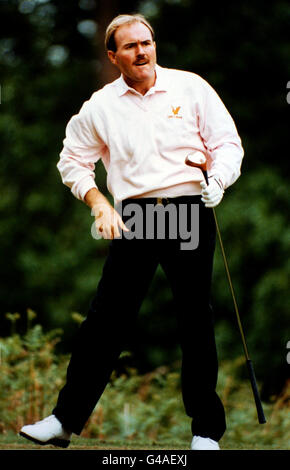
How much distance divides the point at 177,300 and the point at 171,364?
7.71 metres

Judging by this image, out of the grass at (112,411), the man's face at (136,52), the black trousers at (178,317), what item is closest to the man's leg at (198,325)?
the black trousers at (178,317)

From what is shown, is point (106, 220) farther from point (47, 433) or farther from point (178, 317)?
point (47, 433)

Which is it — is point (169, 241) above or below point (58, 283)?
above

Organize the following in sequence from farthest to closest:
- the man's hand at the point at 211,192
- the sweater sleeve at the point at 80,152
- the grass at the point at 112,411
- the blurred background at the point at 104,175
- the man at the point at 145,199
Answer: the blurred background at the point at 104,175 → the grass at the point at 112,411 → the sweater sleeve at the point at 80,152 → the man at the point at 145,199 → the man's hand at the point at 211,192

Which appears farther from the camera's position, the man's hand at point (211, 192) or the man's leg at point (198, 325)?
the man's leg at point (198, 325)

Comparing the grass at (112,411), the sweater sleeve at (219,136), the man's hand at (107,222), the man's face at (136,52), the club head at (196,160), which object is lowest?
the grass at (112,411)

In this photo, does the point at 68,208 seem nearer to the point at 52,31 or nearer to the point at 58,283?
the point at 58,283

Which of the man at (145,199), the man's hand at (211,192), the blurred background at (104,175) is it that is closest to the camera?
the man's hand at (211,192)

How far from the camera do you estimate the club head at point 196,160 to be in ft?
12.6

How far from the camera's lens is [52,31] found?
13289 mm

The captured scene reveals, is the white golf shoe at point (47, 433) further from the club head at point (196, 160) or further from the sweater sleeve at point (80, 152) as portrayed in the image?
the club head at point (196, 160)

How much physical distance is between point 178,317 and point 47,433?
853 millimetres
